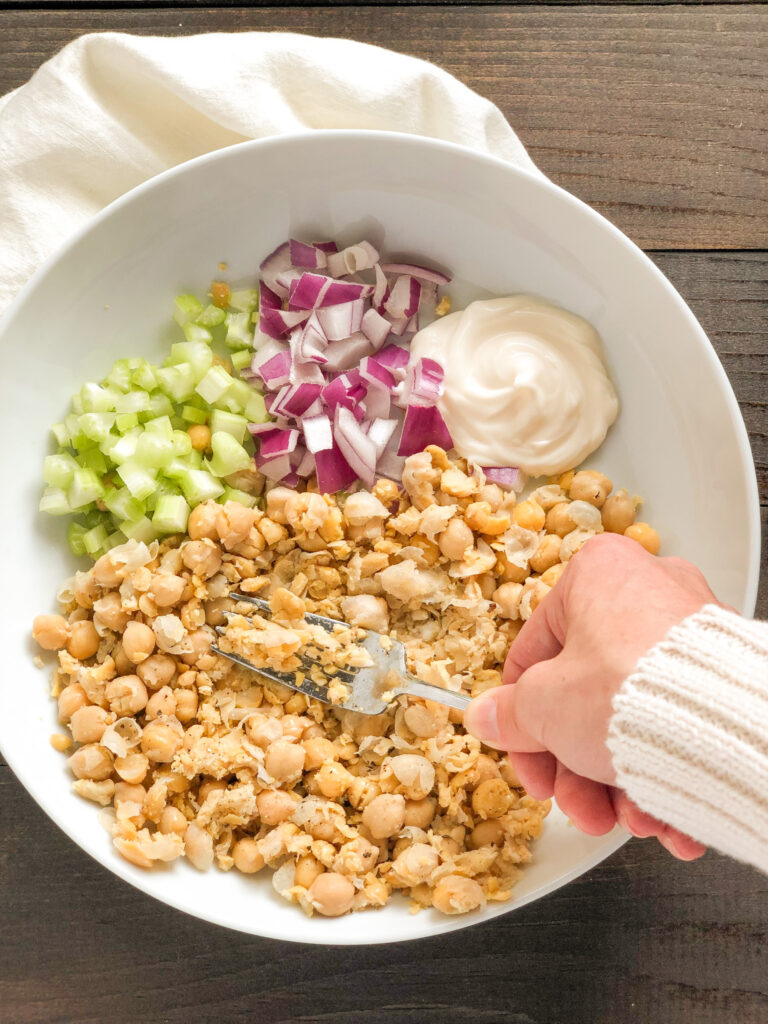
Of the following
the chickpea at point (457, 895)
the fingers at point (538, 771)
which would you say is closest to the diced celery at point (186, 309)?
the fingers at point (538, 771)

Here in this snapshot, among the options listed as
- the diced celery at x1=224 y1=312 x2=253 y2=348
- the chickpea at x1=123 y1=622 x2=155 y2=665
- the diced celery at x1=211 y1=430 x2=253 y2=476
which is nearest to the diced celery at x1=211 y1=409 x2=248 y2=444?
the diced celery at x1=211 y1=430 x2=253 y2=476

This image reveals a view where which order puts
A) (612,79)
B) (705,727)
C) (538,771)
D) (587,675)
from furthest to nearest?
(612,79)
(538,771)
(587,675)
(705,727)

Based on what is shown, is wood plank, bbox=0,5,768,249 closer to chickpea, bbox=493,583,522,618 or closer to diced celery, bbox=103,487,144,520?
chickpea, bbox=493,583,522,618

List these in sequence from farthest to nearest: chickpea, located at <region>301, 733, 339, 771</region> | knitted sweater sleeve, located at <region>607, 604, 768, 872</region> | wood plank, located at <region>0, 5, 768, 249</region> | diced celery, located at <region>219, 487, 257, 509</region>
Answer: wood plank, located at <region>0, 5, 768, 249</region>, diced celery, located at <region>219, 487, 257, 509</region>, chickpea, located at <region>301, 733, 339, 771</region>, knitted sweater sleeve, located at <region>607, 604, 768, 872</region>

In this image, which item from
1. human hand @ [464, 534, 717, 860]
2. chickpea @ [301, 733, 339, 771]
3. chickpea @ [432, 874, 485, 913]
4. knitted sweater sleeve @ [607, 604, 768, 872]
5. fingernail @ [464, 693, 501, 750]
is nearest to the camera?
knitted sweater sleeve @ [607, 604, 768, 872]

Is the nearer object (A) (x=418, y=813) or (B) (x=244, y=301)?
(A) (x=418, y=813)

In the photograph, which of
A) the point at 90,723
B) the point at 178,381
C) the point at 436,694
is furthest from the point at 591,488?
the point at 90,723

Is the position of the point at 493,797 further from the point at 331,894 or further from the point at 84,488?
the point at 84,488
